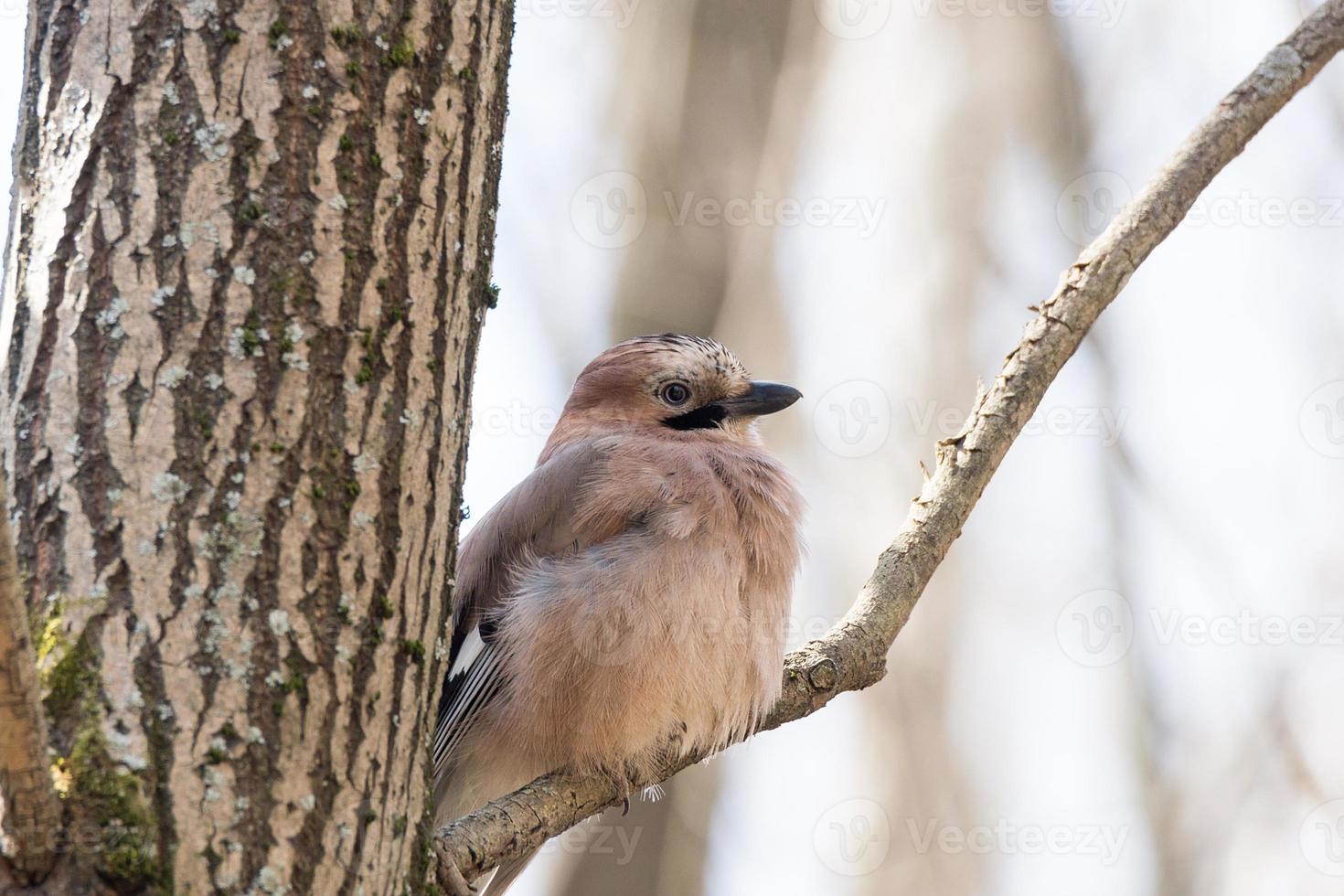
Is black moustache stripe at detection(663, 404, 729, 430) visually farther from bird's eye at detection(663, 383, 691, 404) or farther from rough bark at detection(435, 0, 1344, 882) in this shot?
rough bark at detection(435, 0, 1344, 882)

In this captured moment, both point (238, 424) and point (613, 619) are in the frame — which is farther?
point (613, 619)

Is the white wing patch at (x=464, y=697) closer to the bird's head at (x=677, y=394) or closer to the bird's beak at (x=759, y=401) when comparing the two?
the bird's head at (x=677, y=394)

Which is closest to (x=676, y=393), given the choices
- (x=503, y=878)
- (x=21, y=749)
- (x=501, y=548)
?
(x=501, y=548)

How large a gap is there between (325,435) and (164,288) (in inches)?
11.8

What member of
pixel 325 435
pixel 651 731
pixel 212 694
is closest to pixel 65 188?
pixel 325 435

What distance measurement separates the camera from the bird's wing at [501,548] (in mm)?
3336

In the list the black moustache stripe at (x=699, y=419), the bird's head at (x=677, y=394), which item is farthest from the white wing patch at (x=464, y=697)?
the black moustache stripe at (x=699, y=419)

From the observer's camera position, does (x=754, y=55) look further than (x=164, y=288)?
Yes

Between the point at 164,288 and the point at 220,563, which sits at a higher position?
the point at 164,288

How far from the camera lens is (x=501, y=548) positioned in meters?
3.64

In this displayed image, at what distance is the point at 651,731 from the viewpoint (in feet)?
10.5

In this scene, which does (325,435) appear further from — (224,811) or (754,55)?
(754,55)

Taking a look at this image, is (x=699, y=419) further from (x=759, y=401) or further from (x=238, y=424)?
(x=238, y=424)

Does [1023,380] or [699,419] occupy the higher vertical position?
[1023,380]
